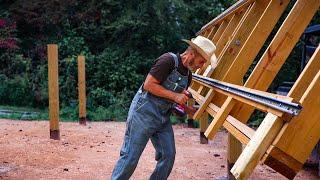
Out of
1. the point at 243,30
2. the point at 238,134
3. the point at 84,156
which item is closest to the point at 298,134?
the point at 238,134

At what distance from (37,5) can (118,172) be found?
1236 centimetres

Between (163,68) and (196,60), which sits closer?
Result: (163,68)

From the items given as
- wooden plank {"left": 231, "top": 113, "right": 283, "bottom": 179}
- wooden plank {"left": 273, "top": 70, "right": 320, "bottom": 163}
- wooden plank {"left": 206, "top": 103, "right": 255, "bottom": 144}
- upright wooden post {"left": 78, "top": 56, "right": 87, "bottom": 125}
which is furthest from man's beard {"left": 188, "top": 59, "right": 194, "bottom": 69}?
upright wooden post {"left": 78, "top": 56, "right": 87, "bottom": 125}

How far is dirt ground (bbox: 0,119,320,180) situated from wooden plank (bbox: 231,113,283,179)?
3.95 meters

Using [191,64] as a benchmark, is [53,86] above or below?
below

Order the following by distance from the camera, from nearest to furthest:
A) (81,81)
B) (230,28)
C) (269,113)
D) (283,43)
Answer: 1. (269,113)
2. (283,43)
3. (230,28)
4. (81,81)

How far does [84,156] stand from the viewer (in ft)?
24.0

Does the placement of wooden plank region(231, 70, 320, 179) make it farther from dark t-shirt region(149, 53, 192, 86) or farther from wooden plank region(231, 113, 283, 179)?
dark t-shirt region(149, 53, 192, 86)

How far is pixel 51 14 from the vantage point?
15.6m

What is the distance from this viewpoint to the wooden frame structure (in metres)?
2.20

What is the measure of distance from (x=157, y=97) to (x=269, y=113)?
2101 millimetres

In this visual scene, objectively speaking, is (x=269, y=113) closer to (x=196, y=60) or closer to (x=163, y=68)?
(x=163, y=68)

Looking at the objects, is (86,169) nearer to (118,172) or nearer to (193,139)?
(118,172)

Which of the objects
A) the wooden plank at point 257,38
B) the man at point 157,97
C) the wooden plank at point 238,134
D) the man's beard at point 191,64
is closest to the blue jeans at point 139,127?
the man at point 157,97
